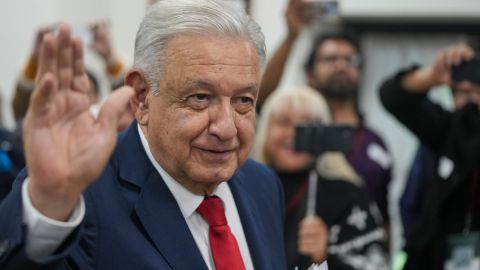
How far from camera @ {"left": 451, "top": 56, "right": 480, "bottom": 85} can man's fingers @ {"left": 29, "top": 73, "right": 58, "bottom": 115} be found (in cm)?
182

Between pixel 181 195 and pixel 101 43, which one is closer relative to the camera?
pixel 181 195

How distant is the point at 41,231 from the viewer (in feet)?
3.87

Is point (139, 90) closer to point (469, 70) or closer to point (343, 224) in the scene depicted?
point (343, 224)

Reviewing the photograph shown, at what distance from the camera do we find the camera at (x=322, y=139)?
8.65 ft

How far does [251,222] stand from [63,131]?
634mm

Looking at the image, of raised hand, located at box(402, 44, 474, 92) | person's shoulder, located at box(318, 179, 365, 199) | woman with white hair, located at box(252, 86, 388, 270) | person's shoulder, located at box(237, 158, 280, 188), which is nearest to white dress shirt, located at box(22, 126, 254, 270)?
person's shoulder, located at box(237, 158, 280, 188)

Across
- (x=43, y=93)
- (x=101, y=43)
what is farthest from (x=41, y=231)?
(x=101, y=43)

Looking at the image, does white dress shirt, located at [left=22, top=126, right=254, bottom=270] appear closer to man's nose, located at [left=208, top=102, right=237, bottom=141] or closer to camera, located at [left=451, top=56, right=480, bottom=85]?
man's nose, located at [left=208, top=102, right=237, bottom=141]

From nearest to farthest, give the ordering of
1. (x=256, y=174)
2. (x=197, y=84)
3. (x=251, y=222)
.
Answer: (x=197, y=84)
(x=251, y=222)
(x=256, y=174)

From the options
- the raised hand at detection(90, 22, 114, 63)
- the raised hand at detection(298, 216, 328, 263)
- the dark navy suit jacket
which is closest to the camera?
the dark navy suit jacket

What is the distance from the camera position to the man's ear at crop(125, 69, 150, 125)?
5.14 ft

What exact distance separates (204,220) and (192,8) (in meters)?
Result: 0.43

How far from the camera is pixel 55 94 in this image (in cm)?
118

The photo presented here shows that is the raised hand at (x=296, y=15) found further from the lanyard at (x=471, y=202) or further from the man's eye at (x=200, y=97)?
the man's eye at (x=200, y=97)
